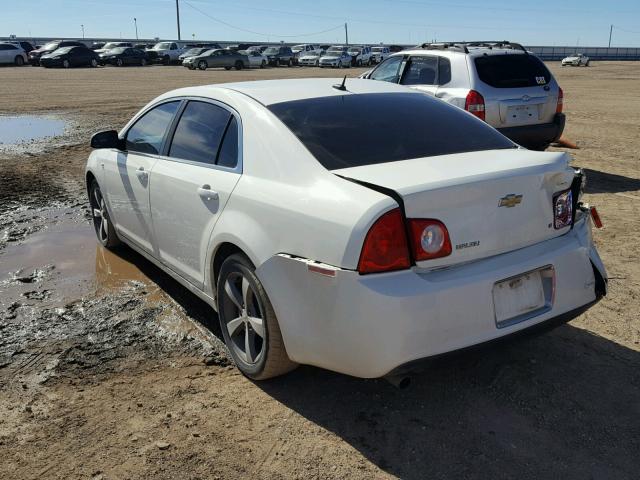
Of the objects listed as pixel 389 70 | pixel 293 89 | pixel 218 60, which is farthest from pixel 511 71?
pixel 218 60

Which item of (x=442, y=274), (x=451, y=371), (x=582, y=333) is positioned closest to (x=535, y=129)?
(x=582, y=333)

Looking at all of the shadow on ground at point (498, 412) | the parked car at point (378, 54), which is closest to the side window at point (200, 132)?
the shadow on ground at point (498, 412)

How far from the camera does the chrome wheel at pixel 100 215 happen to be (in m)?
5.83

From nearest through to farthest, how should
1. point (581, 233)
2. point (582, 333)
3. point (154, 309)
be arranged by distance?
point (581, 233) < point (582, 333) < point (154, 309)

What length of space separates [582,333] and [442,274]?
179 cm

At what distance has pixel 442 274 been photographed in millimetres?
2848

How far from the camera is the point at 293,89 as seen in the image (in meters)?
4.06

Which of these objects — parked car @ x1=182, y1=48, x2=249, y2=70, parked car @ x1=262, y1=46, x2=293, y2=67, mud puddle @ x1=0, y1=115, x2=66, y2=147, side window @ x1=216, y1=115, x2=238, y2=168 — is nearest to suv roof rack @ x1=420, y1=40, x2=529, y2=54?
side window @ x1=216, y1=115, x2=238, y2=168

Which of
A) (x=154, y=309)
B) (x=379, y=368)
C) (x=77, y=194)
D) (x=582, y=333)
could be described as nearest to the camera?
(x=379, y=368)

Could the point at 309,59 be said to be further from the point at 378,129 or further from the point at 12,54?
the point at 378,129

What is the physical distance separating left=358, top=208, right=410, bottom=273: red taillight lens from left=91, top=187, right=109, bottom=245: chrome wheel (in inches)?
145

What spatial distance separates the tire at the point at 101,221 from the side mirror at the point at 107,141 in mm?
747

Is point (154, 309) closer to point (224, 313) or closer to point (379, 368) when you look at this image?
point (224, 313)

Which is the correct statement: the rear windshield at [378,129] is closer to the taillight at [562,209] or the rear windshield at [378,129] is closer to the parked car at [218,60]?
the taillight at [562,209]
